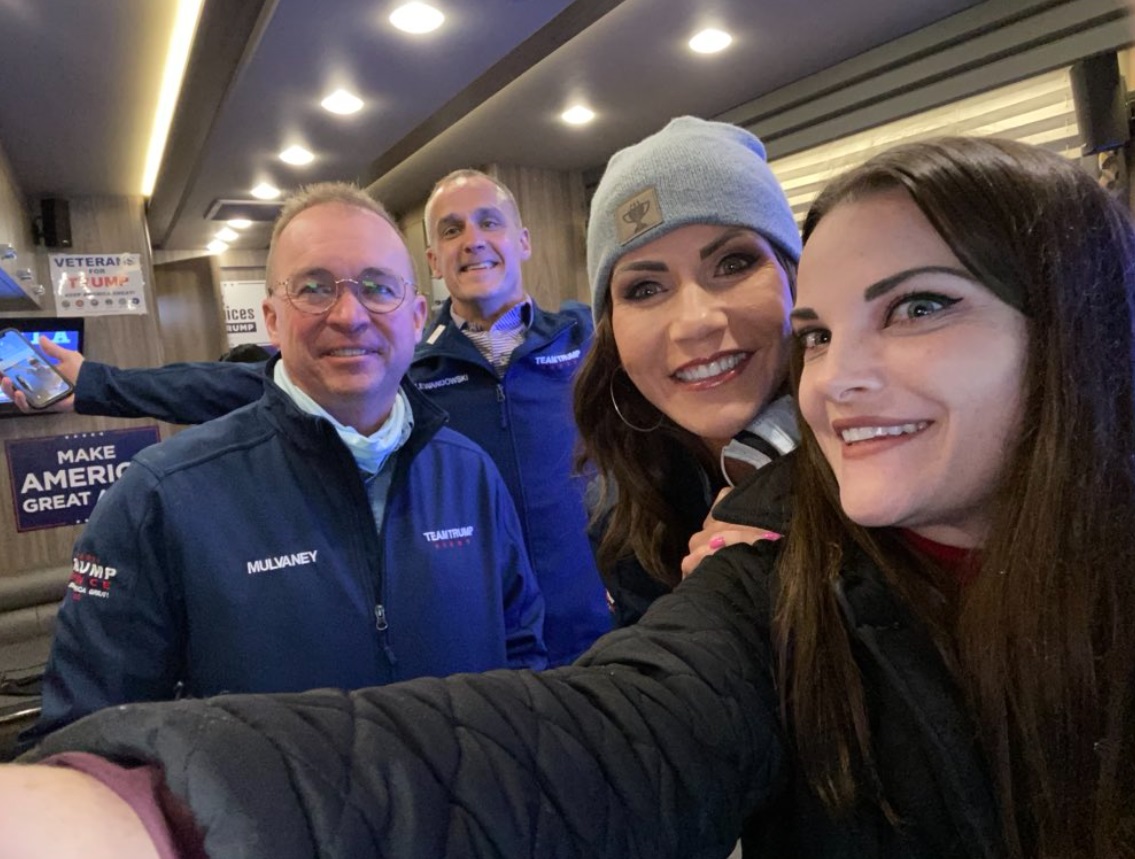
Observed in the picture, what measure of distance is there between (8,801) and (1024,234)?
2.74ft

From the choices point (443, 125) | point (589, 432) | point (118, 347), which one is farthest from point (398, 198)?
point (589, 432)

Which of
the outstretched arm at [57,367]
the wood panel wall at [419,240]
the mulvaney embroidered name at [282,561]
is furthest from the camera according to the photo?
the wood panel wall at [419,240]

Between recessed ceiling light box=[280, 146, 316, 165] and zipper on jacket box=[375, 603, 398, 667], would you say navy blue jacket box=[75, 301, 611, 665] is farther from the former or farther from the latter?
recessed ceiling light box=[280, 146, 316, 165]

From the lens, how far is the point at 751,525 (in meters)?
0.82

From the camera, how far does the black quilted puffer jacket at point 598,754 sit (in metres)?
0.47

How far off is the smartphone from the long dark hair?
2.64m

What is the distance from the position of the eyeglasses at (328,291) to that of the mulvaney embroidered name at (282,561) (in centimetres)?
42

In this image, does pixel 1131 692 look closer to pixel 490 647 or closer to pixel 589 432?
pixel 589 432

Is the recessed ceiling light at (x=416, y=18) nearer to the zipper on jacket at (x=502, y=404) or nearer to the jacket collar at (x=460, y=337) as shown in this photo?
the jacket collar at (x=460, y=337)

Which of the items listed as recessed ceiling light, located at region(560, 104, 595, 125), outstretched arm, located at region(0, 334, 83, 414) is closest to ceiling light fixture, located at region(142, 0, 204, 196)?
outstretched arm, located at region(0, 334, 83, 414)

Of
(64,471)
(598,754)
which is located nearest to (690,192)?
(598,754)

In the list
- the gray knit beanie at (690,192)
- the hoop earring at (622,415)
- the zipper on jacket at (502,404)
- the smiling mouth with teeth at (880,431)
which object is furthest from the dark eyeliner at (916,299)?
the zipper on jacket at (502,404)

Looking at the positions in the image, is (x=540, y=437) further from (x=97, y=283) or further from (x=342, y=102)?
(x=97, y=283)

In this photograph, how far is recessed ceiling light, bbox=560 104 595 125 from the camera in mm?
3428
